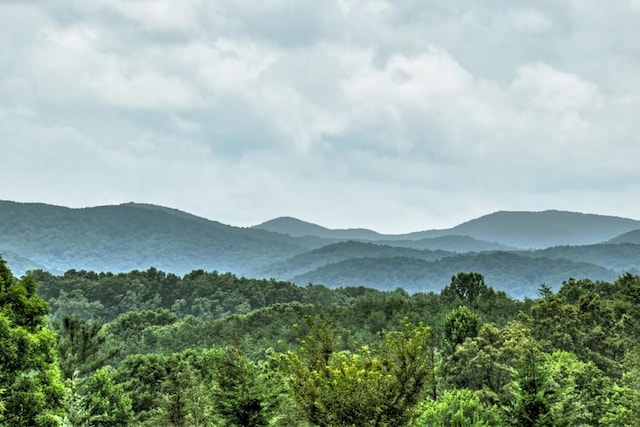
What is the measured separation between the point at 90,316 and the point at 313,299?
206 feet

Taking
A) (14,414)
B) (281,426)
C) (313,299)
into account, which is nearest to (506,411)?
(281,426)

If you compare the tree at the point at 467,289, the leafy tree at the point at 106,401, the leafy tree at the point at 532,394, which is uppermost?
the tree at the point at 467,289

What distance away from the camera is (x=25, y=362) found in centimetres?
2466

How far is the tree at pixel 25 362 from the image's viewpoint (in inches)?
938

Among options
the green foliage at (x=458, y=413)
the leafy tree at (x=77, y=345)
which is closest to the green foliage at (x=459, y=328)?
the green foliage at (x=458, y=413)

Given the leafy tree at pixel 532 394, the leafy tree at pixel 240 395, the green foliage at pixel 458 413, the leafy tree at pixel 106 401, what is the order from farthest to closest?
the leafy tree at pixel 106 401 → the green foliage at pixel 458 413 → the leafy tree at pixel 532 394 → the leafy tree at pixel 240 395

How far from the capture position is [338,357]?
24.4 m

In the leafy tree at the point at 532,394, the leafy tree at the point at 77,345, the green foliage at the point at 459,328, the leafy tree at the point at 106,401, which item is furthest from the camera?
the green foliage at the point at 459,328

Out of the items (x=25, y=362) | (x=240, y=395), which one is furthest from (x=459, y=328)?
(x=25, y=362)

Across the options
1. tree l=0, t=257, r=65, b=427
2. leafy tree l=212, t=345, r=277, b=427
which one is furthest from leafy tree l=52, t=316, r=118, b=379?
leafy tree l=212, t=345, r=277, b=427

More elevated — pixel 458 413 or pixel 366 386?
pixel 366 386

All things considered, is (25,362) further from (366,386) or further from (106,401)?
(106,401)

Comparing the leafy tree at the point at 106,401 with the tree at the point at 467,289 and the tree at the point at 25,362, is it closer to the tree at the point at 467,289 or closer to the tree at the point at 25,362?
the tree at the point at 25,362

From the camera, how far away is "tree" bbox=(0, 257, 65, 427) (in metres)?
23.8
